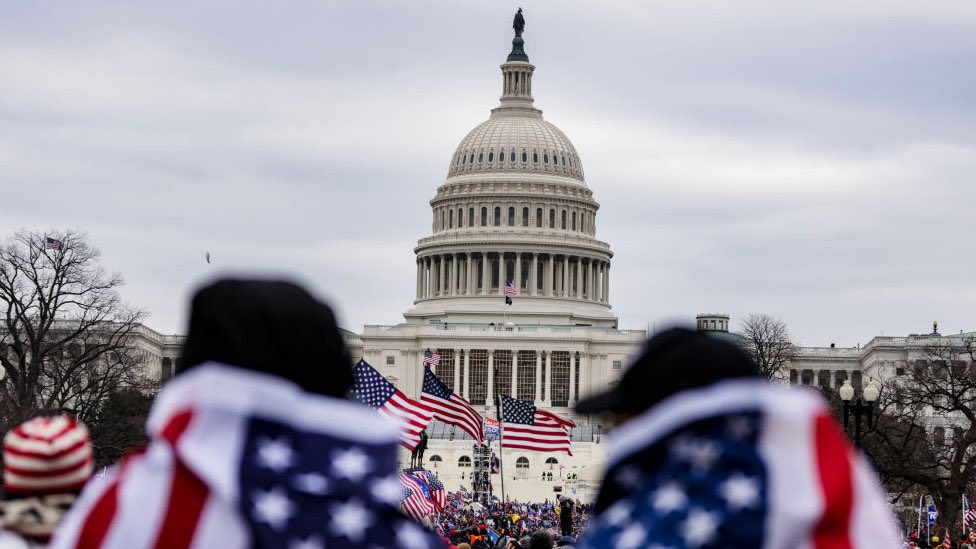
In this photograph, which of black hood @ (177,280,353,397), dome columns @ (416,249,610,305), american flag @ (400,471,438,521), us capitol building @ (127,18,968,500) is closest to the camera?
black hood @ (177,280,353,397)

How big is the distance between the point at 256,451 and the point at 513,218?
170 meters

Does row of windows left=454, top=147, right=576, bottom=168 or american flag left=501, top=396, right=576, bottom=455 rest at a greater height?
row of windows left=454, top=147, right=576, bottom=168

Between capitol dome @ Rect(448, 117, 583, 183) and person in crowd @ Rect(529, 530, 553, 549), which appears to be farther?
capitol dome @ Rect(448, 117, 583, 183)

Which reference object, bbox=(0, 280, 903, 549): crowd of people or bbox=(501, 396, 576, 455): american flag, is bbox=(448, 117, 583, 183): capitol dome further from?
bbox=(0, 280, 903, 549): crowd of people

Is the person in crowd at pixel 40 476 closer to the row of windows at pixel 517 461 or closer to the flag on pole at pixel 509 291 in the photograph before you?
the row of windows at pixel 517 461

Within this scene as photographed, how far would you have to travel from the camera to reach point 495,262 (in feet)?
573

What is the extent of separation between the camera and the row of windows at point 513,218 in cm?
17562

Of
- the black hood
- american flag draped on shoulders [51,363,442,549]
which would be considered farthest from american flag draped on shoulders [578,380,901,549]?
the black hood

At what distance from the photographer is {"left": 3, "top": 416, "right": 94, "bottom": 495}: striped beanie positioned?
6977 millimetres

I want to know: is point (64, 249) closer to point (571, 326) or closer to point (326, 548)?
point (326, 548)

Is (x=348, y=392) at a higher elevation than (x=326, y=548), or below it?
higher

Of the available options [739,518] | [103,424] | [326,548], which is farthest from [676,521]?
[103,424]

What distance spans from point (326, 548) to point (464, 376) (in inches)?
6141

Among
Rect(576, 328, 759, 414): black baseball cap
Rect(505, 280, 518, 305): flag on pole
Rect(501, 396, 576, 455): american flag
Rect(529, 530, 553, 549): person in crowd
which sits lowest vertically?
Rect(529, 530, 553, 549): person in crowd
